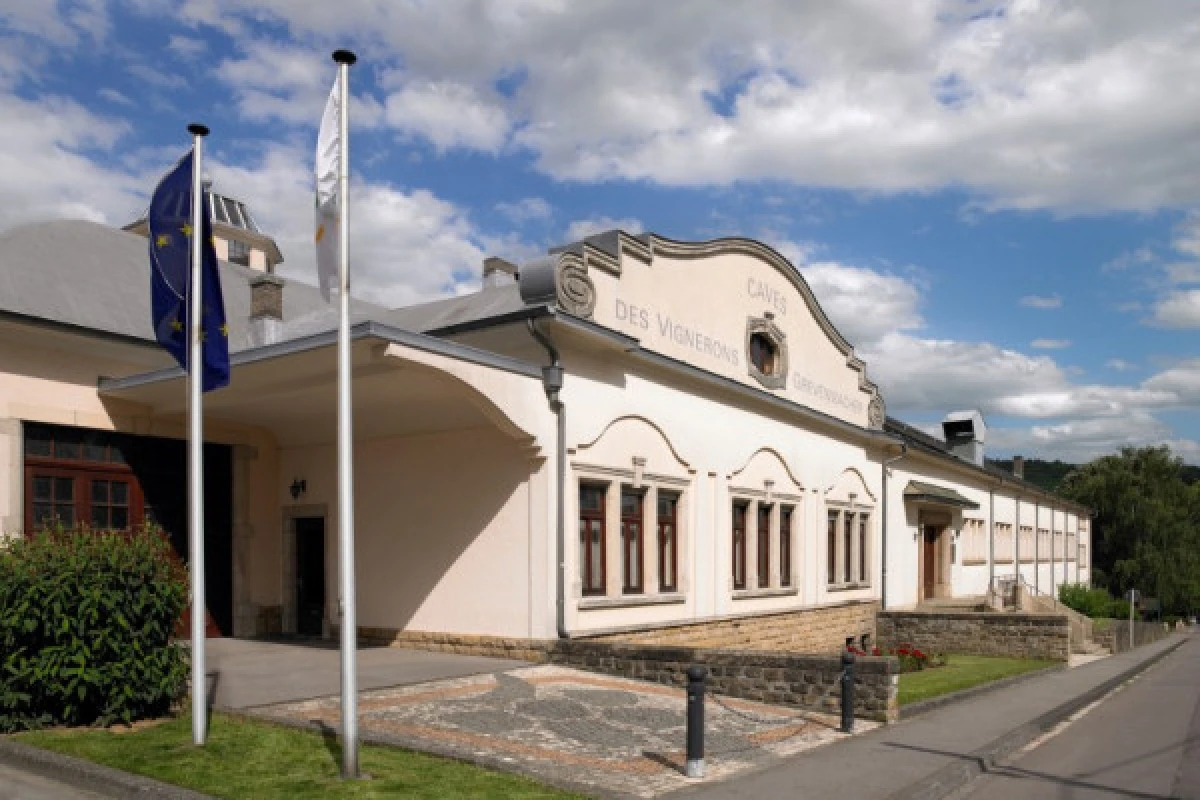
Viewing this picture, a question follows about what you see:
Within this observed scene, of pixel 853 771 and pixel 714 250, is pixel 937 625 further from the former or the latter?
pixel 853 771

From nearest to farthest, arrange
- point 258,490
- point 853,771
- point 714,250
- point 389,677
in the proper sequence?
point 853,771
point 389,677
point 258,490
point 714,250

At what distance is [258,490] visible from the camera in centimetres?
1828

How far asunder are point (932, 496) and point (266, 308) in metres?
20.5

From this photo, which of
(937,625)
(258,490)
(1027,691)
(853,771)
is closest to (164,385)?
(258,490)

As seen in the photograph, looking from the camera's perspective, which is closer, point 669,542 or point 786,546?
point 669,542

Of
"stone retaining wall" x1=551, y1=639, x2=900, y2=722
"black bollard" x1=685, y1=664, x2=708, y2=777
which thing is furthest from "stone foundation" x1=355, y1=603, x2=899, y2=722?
"black bollard" x1=685, y1=664, x2=708, y2=777

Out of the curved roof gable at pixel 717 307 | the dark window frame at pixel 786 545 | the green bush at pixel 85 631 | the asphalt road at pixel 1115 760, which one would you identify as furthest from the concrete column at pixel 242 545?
the asphalt road at pixel 1115 760

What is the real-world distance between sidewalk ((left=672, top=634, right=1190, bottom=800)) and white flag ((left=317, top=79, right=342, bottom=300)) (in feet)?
16.9

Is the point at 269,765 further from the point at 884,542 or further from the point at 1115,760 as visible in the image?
the point at 884,542

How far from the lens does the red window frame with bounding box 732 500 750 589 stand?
830 inches

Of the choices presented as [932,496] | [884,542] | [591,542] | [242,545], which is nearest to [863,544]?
[884,542]

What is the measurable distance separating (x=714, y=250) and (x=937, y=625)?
12.6 metres

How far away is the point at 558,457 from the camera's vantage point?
606 inches

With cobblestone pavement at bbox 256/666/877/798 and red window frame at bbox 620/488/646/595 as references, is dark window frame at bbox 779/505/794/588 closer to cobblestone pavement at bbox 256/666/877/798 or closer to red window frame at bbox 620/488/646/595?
red window frame at bbox 620/488/646/595
